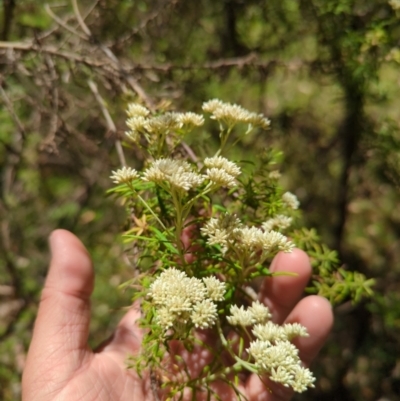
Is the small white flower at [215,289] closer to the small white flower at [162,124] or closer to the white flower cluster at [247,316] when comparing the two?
the white flower cluster at [247,316]

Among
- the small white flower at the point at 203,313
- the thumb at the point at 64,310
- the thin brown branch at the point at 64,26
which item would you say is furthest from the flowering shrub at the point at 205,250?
the thin brown branch at the point at 64,26

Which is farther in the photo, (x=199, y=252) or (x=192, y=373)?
(x=192, y=373)

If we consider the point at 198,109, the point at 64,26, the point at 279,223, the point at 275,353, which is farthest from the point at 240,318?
the point at 198,109

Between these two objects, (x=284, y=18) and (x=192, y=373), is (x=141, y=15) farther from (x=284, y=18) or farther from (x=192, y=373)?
(x=192, y=373)

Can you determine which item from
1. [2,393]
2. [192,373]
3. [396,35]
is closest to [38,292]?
[2,393]

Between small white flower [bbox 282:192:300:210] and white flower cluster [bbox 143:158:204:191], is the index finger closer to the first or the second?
small white flower [bbox 282:192:300:210]

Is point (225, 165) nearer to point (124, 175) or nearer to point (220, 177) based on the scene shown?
point (220, 177)

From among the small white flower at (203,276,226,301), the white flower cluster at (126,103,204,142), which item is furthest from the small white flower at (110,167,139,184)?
the small white flower at (203,276,226,301)
